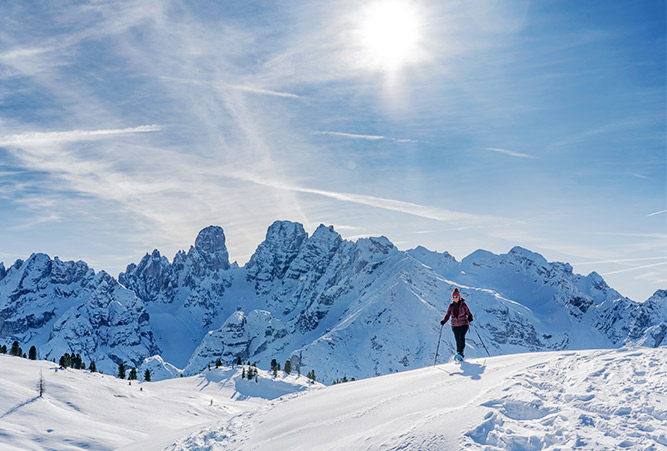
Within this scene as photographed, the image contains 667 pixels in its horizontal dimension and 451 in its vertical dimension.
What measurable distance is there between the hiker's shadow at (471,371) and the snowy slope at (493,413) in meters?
0.05

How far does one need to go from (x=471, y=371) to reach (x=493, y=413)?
17.4 feet

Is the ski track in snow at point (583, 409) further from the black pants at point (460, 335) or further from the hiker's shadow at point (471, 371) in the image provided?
the black pants at point (460, 335)

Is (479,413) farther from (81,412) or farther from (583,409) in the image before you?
(81,412)

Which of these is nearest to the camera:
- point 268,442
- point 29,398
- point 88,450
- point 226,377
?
point 268,442

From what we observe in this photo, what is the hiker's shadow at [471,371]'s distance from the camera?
44.9ft

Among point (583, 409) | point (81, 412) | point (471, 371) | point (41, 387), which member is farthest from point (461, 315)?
point (41, 387)

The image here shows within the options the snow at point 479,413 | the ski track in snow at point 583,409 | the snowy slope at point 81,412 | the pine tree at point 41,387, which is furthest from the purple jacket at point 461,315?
the pine tree at point 41,387

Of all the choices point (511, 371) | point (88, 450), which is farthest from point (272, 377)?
point (511, 371)

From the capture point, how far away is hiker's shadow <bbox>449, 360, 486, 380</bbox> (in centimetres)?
1368

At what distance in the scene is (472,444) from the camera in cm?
857

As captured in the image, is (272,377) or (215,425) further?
(272,377)

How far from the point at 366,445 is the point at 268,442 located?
13.0 feet

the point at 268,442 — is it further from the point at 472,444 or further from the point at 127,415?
the point at 127,415

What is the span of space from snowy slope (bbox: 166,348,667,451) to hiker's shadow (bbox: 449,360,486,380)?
0.05 m
